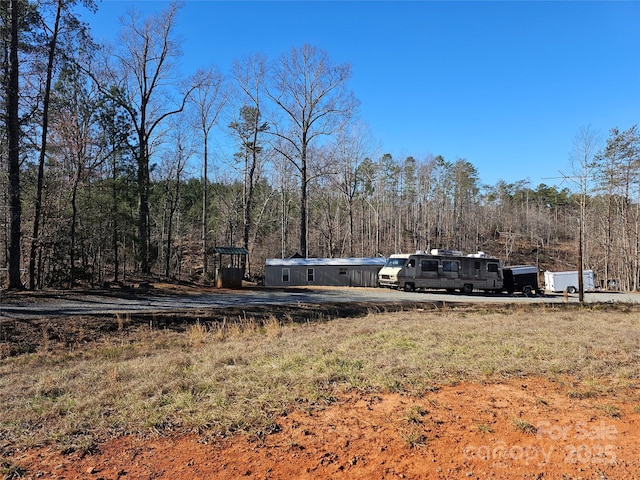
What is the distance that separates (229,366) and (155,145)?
81.4 ft

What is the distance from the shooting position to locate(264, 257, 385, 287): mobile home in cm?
2773

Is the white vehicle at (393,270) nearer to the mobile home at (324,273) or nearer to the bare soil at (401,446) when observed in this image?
→ the mobile home at (324,273)

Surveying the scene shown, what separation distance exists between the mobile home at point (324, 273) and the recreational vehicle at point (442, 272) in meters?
3.51

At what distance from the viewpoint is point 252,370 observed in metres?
5.76

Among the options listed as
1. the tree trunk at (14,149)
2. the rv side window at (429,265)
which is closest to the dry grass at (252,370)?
the tree trunk at (14,149)

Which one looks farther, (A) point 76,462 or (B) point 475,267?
(B) point 475,267

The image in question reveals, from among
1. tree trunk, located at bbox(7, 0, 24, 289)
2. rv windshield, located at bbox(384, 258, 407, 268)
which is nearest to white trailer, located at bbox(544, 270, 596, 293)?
rv windshield, located at bbox(384, 258, 407, 268)

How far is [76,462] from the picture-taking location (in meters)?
3.24

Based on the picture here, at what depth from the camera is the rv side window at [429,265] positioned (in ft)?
74.1

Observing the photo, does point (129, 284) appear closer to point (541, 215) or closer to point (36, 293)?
point (36, 293)

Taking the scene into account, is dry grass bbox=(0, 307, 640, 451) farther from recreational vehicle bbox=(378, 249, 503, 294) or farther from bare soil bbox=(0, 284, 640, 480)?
recreational vehicle bbox=(378, 249, 503, 294)

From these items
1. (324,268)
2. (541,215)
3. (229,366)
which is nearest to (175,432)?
(229,366)

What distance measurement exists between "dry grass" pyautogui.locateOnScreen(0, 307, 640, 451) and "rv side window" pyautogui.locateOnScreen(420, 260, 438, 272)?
12.7 m

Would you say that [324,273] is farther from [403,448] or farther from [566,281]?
[403,448]
